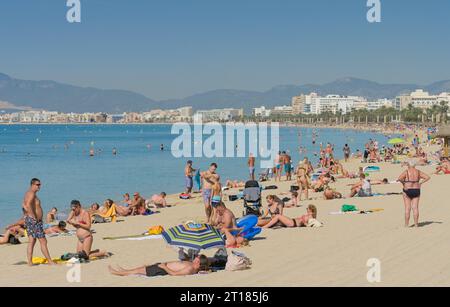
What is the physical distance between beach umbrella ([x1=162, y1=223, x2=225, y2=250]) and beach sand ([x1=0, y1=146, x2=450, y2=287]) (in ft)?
1.60

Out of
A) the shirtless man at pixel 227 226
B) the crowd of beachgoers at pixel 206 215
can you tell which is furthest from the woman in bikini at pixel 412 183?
the shirtless man at pixel 227 226

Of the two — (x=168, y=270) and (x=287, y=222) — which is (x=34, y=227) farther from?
(x=287, y=222)

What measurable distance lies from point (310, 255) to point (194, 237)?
1.81m

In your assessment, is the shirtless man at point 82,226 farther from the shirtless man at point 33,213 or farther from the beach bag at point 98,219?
the beach bag at point 98,219

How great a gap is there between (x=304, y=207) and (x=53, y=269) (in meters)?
8.30

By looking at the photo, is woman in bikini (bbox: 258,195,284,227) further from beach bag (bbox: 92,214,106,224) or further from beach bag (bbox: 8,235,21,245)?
beach bag (bbox: 8,235,21,245)

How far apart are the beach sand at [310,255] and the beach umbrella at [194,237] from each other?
1.60 feet

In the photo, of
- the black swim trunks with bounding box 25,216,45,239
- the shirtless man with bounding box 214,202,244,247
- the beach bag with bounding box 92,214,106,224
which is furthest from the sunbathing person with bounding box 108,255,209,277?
the beach bag with bounding box 92,214,106,224

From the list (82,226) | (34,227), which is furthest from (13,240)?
(34,227)

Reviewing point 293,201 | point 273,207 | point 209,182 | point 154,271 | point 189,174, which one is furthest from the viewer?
A: point 189,174

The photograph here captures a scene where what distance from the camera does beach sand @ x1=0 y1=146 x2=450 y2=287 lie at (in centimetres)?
766

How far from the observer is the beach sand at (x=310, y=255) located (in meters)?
7.66

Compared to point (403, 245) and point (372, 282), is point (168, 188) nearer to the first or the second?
point (403, 245)

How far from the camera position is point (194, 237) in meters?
8.51
